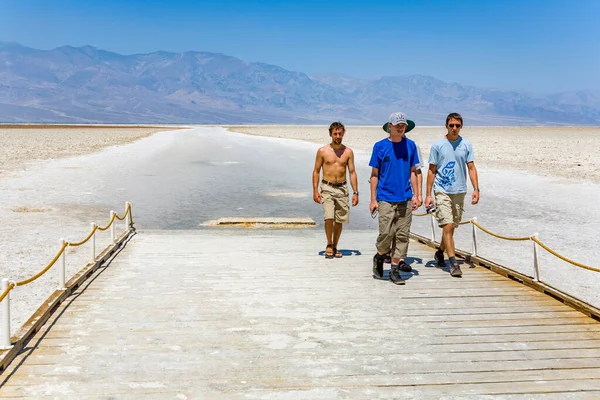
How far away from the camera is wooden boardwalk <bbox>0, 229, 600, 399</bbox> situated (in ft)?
13.9

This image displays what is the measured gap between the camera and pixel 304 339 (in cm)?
515

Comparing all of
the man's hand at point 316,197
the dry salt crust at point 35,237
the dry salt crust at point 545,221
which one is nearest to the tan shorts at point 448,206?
the man's hand at point 316,197

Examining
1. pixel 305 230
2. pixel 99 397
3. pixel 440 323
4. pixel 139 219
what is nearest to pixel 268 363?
pixel 99 397

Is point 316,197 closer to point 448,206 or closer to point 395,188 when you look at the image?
point 395,188

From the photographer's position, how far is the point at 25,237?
1170cm

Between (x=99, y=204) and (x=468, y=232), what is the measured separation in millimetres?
9771

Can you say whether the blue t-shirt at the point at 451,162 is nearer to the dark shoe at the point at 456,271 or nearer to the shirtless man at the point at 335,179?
the dark shoe at the point at 456,271

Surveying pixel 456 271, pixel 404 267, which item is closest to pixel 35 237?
pixel 404 267

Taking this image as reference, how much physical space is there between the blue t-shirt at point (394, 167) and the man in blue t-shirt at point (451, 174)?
1.18ft

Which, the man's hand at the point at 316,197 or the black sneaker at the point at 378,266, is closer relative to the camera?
the black sneaker at the point at 378,266

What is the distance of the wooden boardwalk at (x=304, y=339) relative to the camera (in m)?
4.25

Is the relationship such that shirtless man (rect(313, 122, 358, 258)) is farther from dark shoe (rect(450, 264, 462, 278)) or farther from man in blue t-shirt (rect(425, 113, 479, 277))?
dark shoe (rect(450, 264, 462, 278))

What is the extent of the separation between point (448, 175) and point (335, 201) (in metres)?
1.62

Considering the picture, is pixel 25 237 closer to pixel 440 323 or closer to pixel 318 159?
pixel 318 159
